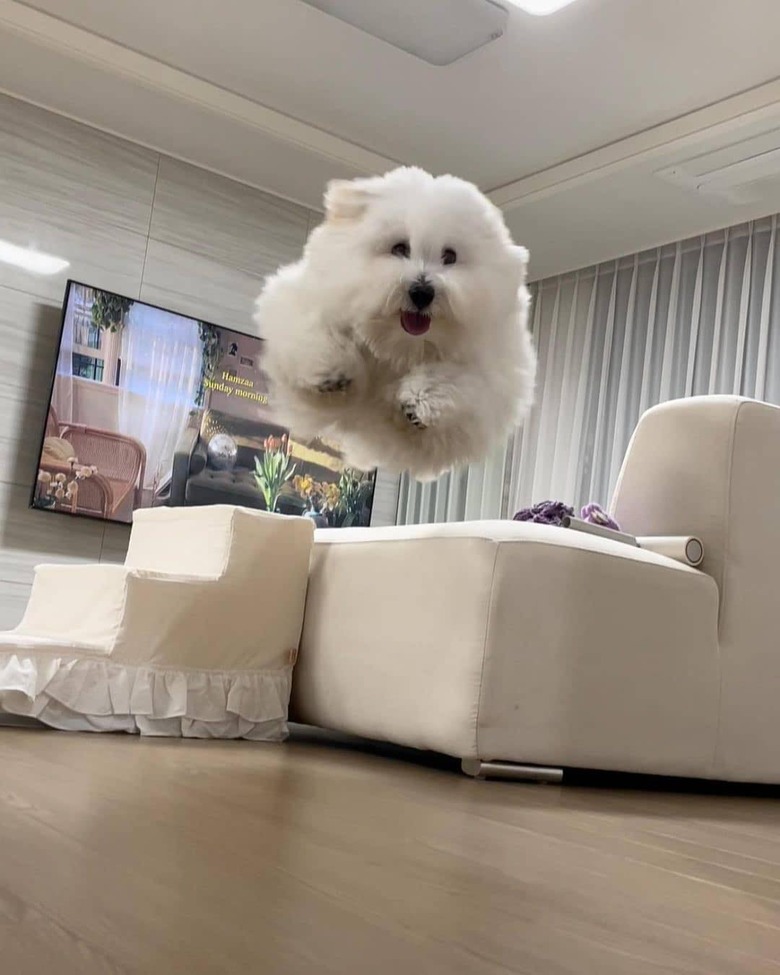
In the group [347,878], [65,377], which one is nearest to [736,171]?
[65,377]

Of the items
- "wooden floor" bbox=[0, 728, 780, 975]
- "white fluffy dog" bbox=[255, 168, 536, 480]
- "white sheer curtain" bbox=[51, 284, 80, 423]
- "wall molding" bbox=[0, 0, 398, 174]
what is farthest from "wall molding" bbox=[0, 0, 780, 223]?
"wooden floor" bbox=[0, 728, 780, 975]

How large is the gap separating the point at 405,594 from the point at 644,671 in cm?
47

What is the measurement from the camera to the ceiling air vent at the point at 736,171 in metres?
3.93

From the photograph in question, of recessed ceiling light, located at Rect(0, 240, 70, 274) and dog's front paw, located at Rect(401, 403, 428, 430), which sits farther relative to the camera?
recessed ceiling light, located at Rect(0, 240, 70, 274)

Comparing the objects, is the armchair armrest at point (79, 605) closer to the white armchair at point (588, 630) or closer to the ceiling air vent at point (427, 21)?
the white armchair at point (588, 630)

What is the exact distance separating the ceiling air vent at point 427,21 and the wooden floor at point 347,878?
272 cm

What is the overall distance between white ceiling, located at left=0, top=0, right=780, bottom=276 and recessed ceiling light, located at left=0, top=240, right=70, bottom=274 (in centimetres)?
63

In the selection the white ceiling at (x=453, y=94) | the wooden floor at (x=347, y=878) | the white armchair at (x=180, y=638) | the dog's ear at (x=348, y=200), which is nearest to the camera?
the wooden floor at (x=347, y=878)

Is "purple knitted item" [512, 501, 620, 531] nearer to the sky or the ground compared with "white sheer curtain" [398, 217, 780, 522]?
nearer to the ground

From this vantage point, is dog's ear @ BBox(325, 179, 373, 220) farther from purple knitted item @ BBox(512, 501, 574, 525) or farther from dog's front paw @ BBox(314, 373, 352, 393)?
purple knitted item @ BBox(512, 501, 574, 525)

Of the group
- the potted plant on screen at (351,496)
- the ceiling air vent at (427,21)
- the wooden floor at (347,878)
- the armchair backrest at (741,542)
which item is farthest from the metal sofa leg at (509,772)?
the potted plant on screen at (351,496)

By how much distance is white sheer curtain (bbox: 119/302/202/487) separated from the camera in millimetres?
4312

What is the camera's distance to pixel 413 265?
1.37m

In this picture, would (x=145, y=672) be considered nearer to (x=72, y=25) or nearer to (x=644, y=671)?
(x=644, y=671)
